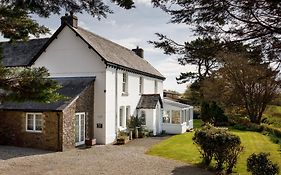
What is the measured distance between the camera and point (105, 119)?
22.3 meters

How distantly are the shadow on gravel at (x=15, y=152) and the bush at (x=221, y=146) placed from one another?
9378 mm

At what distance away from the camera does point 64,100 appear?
19.5 meters

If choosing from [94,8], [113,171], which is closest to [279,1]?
[94,8]

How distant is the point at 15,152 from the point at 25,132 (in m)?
2.44

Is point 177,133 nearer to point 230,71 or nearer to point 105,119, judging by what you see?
point 105,119

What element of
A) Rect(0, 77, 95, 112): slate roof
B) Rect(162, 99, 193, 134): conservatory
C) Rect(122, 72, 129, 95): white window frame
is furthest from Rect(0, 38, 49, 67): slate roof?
Rect(162, 99, 193, 134): conservatory

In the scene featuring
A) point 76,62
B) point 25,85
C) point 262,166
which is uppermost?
point 76,62

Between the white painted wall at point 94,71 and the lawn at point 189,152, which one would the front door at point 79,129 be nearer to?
the white painted wall at point 94,71

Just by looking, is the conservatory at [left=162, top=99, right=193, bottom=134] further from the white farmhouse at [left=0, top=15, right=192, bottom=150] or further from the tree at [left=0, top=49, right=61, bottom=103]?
the tree at [left=0, top=49, right=61, bottom=103]

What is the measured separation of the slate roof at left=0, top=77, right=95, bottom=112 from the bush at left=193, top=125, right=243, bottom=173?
8803mm

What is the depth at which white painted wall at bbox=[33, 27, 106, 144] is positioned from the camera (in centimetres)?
2250

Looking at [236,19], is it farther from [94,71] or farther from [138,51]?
[138,51]

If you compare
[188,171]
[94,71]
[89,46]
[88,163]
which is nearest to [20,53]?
[89,46]

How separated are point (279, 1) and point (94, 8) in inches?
196
